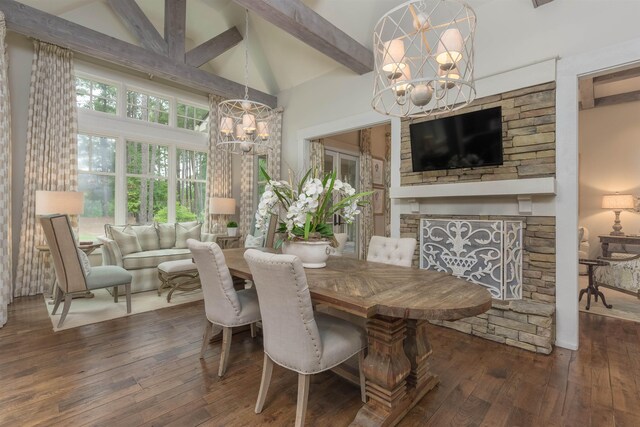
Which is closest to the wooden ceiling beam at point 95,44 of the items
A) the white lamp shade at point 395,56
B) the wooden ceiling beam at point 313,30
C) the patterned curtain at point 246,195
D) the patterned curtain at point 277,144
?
the patterned curtain at point 277,144

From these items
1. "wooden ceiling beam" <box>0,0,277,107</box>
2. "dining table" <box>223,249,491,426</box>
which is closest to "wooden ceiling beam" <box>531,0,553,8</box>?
"dining table" <box>223,249,491,426</box>

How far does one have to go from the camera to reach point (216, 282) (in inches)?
80.2

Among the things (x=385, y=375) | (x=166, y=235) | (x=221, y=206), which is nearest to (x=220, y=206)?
(x=221, y=206)

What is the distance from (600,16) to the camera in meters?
2.57

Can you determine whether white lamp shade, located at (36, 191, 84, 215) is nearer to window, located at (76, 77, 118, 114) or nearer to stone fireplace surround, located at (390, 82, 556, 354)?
window, located at (76, 77, 118, 114)

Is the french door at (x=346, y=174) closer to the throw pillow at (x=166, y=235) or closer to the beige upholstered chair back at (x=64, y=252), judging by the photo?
the throw pillow at (x=166, y=235)

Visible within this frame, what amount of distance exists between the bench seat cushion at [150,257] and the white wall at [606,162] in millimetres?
7141

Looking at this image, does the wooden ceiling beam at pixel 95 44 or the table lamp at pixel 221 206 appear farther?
the table lamp at pixel 221 206

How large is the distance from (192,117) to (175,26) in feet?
5.42

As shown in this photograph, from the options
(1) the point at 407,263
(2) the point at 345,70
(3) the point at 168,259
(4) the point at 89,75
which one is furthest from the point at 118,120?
(1) the point at 407,263

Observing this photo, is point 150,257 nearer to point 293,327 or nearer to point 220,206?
point 220,206

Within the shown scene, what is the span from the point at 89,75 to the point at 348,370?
5.33 m

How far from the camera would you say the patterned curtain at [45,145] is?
3.91m

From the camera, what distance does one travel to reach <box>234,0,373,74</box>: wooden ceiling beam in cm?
285
